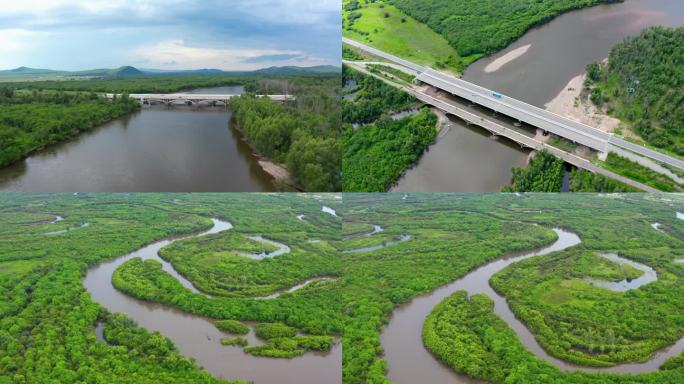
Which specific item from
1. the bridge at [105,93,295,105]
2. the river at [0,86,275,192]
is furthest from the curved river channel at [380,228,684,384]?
the bridge at [105,93,295,105]

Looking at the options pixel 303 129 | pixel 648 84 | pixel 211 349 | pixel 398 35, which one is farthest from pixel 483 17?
pixel 211 349

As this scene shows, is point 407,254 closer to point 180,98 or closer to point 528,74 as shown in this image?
point 528,74

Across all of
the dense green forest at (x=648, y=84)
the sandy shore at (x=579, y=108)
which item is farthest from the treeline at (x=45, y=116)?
the dense green forest at (x=648, y=84)

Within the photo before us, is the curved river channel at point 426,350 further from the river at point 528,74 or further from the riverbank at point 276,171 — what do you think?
the riverbank at point 276,171

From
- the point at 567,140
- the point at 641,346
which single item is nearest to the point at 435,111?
the point at 567,140

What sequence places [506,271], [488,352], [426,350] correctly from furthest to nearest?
[506,271] → [426,350] → [488,352]

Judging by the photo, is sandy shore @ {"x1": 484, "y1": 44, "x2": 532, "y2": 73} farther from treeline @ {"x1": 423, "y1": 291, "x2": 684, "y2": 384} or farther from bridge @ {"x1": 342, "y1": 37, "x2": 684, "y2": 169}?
treeline @ {"x1": 423, "y1": 291, "x2": 684, "y2": 384}

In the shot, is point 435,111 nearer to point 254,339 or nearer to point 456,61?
point 456,61
